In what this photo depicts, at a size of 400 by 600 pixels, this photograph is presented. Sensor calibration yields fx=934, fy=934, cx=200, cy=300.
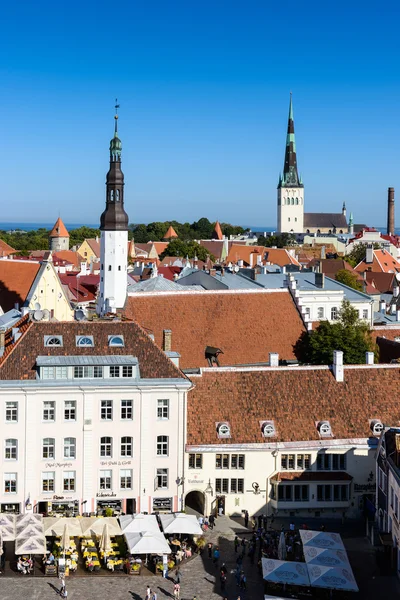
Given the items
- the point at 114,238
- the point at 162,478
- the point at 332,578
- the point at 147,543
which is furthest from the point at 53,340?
the point at 114,238

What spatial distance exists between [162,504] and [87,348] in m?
9.36

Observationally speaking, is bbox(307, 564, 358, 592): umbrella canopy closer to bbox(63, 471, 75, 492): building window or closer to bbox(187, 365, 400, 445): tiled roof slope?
bbox(187, 365, 400, 445): tiled roof slope

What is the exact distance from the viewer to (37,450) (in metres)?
49.1

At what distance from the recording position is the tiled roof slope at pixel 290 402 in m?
52.2

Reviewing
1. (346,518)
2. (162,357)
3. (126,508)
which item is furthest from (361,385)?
(126,508)

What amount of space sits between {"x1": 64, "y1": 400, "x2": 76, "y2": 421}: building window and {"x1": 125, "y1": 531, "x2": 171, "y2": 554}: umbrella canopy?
812cm

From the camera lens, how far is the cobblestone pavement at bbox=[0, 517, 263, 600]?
40.6 metres

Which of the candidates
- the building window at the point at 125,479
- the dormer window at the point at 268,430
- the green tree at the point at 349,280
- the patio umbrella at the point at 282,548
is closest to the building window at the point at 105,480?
the building window at the point at 125,479

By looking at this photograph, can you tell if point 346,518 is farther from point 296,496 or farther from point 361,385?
point 361,385

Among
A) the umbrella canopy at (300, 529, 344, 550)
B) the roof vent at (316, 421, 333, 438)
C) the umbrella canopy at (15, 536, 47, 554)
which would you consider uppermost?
the roof vent at (316, 421, 333, 438)

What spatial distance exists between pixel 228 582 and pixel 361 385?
55.5 feet

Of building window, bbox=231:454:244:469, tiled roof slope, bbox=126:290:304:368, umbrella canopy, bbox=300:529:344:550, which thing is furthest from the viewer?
tiled roof slope, bbox=126:290:304:368

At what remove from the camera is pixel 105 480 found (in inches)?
1965

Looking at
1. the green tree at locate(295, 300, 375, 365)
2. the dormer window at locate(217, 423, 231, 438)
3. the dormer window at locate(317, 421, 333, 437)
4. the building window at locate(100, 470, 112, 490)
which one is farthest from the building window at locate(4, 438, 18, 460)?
the green tree at locate(295, 300, 375, 365)
